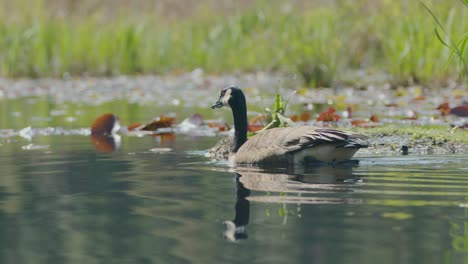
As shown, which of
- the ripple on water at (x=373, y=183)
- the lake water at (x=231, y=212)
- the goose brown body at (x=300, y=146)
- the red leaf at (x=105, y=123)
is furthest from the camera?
the red leaf at (x=105, y=123)

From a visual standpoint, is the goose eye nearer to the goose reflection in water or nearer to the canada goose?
the canada goose

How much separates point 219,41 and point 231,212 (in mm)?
15614

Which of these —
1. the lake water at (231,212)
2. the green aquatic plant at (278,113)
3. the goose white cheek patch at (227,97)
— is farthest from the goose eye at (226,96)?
the lake water at (231,212)

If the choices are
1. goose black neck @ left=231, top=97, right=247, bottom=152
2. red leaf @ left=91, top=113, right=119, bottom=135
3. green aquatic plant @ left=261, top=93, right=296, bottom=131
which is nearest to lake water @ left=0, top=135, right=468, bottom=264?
goose black neck @ left=231, top=97, right=247, bottom=152

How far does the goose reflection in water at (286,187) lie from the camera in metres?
4.18

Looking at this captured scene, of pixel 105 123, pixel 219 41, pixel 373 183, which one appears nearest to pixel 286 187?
pixel 373 183

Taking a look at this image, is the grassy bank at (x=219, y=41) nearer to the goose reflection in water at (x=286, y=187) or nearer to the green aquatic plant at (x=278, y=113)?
the green aquatic plant at (x=278, y=113)

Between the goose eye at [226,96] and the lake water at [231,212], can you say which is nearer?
the lake water at [231,212]

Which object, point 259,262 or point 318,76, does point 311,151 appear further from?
point 318,76

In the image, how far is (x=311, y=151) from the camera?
20.0 ft

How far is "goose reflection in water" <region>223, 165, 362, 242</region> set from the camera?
164 inches

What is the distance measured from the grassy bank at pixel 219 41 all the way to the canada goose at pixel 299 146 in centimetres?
695

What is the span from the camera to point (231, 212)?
14.3 ft

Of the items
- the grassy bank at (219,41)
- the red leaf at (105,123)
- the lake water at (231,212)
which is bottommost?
the lake water at (231,212)
